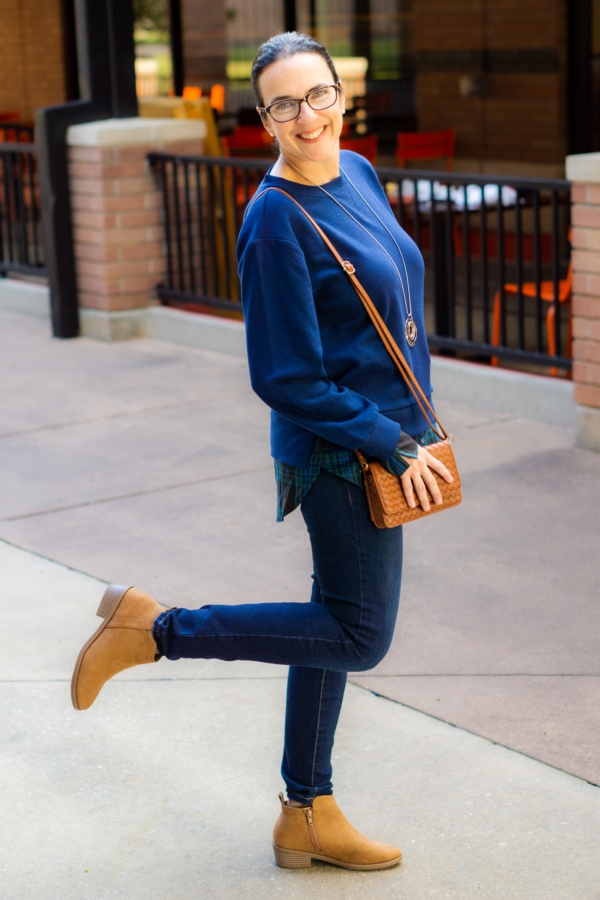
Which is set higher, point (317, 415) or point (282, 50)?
point (282, 50)

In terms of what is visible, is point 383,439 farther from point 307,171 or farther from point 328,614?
point 307,171

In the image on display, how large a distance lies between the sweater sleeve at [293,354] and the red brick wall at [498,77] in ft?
35.7

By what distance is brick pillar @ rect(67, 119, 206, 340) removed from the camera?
8414 millimetres

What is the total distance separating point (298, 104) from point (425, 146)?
10.5 meters

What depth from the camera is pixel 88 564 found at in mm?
4852

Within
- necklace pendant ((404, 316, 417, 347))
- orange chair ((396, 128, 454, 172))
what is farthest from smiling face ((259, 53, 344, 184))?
orange chair ((396, 128, 454, 172))

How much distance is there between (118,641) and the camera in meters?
2.81

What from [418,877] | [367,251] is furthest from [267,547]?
[367,251]

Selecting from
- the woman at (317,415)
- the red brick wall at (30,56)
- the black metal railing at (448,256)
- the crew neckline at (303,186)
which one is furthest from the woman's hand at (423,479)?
the red brick wall at (30,56)

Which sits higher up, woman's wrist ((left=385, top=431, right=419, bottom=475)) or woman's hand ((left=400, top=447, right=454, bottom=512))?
woman's wrist ((left=385, top=431, right=419, bottom=475))

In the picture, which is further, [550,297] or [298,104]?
[550,297]

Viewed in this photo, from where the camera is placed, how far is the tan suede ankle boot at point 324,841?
2869 mm

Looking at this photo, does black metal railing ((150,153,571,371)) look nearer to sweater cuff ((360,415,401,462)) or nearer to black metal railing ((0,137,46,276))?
black metal railing ((0,137,46,276))

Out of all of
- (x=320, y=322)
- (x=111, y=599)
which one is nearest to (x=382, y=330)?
(x=320, y=322)
